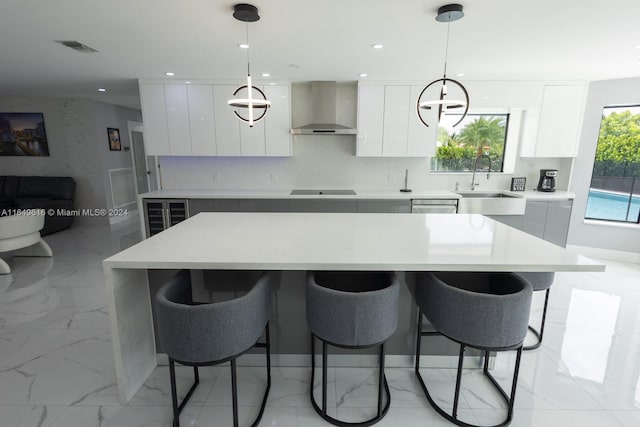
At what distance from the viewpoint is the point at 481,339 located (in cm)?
148

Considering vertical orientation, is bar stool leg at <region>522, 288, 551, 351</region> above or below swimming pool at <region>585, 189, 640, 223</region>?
below

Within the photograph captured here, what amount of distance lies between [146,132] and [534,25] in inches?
176

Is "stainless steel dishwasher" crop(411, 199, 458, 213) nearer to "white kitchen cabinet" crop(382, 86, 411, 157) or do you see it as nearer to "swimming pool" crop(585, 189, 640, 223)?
"white kitchen cabinet" crop(382, 86, 411, 157)

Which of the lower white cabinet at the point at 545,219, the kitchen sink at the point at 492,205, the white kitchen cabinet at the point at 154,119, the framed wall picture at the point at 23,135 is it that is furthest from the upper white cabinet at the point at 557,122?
the framed wall picture at the point at 23,135

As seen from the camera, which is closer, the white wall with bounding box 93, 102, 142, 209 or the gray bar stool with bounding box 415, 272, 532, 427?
the gray bar stool with bounding box 415, 272, 532, 427

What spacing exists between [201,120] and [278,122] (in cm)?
106

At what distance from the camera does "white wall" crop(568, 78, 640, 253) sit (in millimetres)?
4059

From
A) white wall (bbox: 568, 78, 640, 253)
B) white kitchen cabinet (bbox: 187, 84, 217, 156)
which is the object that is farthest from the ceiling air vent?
white wall (bbox: 568, 78, 640, 253)

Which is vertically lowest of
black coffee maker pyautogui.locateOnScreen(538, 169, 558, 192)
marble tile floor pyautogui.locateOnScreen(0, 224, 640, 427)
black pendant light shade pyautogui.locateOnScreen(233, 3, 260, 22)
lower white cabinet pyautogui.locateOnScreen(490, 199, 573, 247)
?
marble tile floor pyautogui.locateOnScreen(0, 224, 640, 427)

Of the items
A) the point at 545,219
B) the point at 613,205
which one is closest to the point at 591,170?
the point at 613,205

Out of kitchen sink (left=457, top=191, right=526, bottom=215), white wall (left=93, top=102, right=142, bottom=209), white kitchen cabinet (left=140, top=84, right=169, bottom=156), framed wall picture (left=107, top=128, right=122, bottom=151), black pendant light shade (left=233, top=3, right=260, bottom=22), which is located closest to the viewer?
black pendant light shade (left=233, top=3, right=260, bottom=22)

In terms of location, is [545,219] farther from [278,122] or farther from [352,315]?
[352,315]

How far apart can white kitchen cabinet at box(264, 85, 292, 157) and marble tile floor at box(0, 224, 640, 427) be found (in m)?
2.73

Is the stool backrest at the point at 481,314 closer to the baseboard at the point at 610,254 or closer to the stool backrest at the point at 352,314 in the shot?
the stool backrest at the point at 352,314
